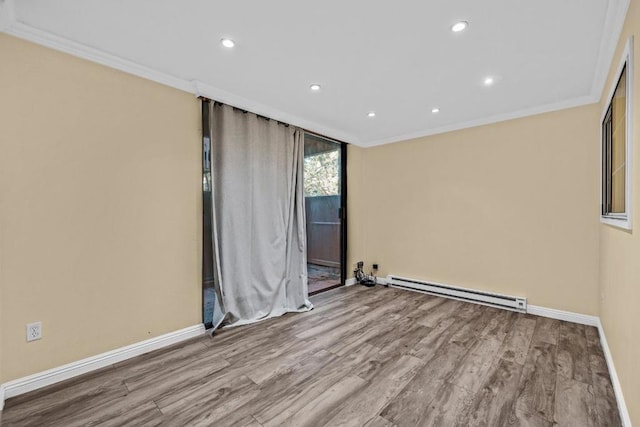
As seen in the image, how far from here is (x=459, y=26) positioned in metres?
1.89

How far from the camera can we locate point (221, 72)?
98.6 inches

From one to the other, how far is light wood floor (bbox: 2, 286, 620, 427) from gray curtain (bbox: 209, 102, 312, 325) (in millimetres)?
441

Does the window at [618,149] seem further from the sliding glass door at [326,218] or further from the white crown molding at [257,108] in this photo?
the sliding glass door at [326,218]

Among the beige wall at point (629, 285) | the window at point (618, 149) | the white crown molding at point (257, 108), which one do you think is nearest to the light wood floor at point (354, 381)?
the beige wall at point (629, 285)

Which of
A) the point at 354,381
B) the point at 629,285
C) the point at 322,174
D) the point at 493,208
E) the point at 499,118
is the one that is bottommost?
the point at 354,381

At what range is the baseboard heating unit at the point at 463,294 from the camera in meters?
3.40

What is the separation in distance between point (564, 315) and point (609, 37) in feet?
8.77

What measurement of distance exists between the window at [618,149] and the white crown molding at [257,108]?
284 centimetres

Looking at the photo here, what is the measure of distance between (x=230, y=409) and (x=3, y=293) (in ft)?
5.33

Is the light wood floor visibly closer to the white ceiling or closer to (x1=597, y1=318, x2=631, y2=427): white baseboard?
(x1=597, y1=318, x2=631, y2=427): white baseboard

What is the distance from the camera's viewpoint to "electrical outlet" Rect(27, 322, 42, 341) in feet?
6.29

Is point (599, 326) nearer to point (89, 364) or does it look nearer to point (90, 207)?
point (89, 364)

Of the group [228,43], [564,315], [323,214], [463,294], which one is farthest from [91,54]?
[564,315]

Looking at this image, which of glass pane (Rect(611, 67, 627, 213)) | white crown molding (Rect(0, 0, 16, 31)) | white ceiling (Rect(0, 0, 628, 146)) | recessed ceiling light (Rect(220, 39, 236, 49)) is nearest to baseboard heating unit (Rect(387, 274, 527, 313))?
glass pane (Rect(611, 67, 627, 213))
